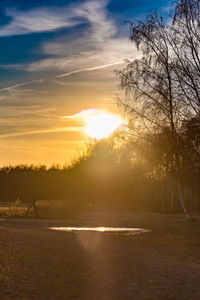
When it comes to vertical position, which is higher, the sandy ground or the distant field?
the distant field

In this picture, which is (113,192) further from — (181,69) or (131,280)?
(131,280)

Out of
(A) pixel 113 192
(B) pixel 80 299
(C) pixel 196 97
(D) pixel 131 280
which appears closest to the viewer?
(B) pixel 80 299

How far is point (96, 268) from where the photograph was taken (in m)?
13.0

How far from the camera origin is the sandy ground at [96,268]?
34.1ft

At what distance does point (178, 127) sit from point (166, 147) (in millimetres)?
1389

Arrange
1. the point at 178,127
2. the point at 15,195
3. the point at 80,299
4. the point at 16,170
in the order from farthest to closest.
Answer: the point at 16,170, the point at 15,195, the point at 178,127, the point at 80,299

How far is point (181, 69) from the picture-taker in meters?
24.3

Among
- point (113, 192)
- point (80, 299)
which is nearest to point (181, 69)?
point (80, 299)

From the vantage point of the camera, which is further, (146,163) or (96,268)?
(146,163)

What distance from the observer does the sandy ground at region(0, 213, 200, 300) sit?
10.4m

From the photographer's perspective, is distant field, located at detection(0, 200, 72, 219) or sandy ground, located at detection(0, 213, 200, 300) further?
distant field, located at detection(0, 200, 72, 219)

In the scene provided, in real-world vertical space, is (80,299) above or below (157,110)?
below

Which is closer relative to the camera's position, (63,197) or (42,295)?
(42,295)

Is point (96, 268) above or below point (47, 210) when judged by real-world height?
below
